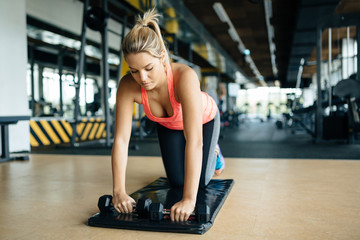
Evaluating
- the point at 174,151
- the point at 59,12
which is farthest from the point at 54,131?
the point at 174,151

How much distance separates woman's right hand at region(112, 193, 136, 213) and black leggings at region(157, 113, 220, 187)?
1.56ft

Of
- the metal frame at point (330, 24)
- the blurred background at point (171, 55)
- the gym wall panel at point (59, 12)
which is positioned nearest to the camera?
the blurred background at point (171, 55)

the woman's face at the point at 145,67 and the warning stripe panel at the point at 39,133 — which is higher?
the woman's face at the point at 145,67

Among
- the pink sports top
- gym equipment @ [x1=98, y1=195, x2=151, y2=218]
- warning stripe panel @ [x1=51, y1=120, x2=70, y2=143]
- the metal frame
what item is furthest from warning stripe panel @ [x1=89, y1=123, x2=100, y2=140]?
gym equipment @ [x1=98, y1=195, x2=151, y2=218]

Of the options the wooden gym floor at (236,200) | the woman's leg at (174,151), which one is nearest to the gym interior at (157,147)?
the wooden gym floor at (236,200)

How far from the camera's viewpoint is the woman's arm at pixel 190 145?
4.00 ft

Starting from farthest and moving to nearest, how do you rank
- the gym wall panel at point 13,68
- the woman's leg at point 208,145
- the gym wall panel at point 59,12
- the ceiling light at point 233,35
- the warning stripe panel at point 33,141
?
the ceiling light at point 233,35 < the gym wall panel at point 59,12 < the warning stripe panel at point 33,141 < the gym wall panel at point 13,68 < the woman's leg at point 208,145

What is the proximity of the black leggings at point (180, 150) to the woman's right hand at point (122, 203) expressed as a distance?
0.48 m

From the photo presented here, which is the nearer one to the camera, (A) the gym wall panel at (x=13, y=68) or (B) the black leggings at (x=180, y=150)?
(B) the black leggings at (x=180, y=150)

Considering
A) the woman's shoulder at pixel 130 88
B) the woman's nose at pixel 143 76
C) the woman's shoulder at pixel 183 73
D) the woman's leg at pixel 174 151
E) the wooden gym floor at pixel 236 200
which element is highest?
the woman's shoulder at pixel 183 73

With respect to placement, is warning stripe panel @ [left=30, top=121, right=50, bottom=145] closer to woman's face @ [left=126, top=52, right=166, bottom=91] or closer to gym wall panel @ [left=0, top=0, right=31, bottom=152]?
gym wall panel @ [left=0, top=0, right=31, bottom=152]

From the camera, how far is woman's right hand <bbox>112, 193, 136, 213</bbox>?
132 centimetres

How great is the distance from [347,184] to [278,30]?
23.9 feet

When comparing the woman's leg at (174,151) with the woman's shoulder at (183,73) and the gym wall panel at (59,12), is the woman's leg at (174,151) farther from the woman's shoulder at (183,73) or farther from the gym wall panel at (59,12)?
the gym wall panel at (59,12)
